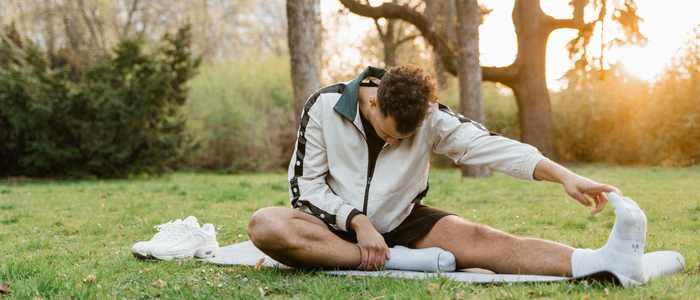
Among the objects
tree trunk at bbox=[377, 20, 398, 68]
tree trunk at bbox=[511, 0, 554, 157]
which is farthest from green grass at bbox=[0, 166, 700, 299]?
tree trunk at bbox=[377, 20, 398, 68]

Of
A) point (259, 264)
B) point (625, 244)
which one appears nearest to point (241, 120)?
point (259, 264)

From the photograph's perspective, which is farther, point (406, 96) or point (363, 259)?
point (363, 259)

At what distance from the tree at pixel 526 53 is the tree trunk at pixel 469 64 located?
1457mm

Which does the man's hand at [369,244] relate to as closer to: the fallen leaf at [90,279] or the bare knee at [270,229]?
the bare knee at [270,229]

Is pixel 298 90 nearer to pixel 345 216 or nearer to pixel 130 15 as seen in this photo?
pixel 345 216

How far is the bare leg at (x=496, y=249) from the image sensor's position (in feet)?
11.9

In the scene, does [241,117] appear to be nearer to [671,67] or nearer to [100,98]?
[100,98]

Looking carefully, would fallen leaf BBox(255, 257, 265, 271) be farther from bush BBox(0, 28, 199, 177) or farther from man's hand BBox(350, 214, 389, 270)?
bush BBox(0, 28, 199, 177)

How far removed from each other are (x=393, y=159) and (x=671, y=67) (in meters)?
16.2

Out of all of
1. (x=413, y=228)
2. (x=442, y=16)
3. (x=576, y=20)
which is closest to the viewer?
(x=413, y=228)

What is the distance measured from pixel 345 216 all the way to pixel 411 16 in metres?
12.2

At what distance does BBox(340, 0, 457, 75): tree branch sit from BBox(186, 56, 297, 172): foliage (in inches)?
260

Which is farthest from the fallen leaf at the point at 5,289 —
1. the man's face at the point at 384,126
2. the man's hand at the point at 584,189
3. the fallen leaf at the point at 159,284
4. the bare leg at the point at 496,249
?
the man's hand at the point at 584,189

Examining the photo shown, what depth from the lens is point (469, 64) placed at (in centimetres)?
1280
